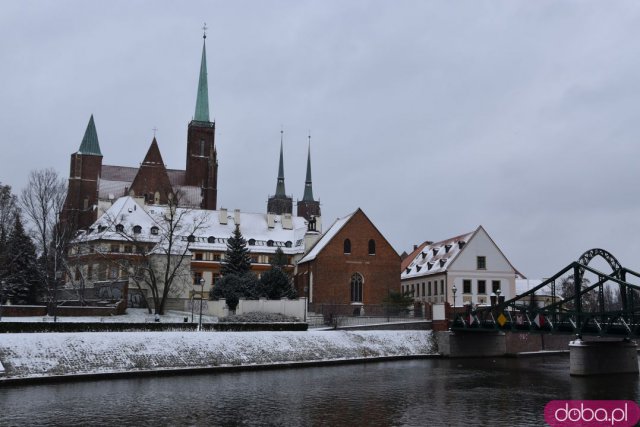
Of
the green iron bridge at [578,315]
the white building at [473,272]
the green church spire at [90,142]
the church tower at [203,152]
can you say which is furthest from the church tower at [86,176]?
the green iron bridge at [578,315]

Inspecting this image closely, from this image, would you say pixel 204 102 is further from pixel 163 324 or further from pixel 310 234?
pixel 163 324

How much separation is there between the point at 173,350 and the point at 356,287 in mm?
29852

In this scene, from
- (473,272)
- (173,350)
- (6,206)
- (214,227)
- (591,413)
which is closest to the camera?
(591,413)

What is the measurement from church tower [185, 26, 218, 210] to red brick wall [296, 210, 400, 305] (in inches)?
1703

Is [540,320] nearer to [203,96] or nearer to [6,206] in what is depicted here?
[6,206]

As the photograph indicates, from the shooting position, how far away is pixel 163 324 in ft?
128

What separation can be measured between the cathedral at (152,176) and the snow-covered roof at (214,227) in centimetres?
515

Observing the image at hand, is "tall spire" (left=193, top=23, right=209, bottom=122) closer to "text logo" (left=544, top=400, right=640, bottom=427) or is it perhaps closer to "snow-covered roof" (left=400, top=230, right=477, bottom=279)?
"snow-covered roof" (left=400, top=230, right=477, bottom=279)

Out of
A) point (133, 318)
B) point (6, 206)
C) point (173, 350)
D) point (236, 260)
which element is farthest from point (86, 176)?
point (173, 350)

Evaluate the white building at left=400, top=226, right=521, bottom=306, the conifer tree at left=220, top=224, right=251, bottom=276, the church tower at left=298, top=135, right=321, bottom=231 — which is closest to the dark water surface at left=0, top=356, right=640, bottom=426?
the conifer tree at left=220, top=224, right=251, bottom=276

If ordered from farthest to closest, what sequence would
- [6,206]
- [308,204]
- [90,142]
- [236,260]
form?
[308,204] → [90,142] → [236,260] → [6,206]

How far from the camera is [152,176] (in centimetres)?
9406

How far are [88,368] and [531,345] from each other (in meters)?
37.0

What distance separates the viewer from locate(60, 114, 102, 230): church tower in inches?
3681
